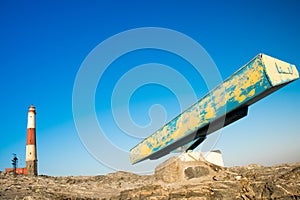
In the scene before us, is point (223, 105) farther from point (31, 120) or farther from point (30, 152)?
point (31, 120)

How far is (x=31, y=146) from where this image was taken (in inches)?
1084

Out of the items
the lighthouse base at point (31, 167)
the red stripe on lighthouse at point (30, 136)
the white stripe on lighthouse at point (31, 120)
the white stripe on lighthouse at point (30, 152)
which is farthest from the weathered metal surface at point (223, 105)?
the white stripe on lighthouse at point (31, 120)

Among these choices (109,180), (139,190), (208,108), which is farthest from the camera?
(109,180)

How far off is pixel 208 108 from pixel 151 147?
246 centimetres

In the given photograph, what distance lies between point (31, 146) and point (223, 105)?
26.7 m

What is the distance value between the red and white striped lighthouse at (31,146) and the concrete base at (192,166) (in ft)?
76.2

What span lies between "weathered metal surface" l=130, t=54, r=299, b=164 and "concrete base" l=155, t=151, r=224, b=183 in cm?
35

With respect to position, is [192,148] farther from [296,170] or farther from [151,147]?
[296,170]

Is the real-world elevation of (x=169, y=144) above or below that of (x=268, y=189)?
above

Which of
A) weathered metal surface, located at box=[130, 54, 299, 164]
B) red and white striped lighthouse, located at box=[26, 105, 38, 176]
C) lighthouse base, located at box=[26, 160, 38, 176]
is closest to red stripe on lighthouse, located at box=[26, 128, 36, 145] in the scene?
red and white striped lighthouse, located at box=[26, 105, 38, 176]

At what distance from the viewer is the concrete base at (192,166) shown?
273 inches

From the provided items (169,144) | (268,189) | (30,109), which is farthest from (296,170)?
(30,109)

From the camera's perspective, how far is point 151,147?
24.7 feet

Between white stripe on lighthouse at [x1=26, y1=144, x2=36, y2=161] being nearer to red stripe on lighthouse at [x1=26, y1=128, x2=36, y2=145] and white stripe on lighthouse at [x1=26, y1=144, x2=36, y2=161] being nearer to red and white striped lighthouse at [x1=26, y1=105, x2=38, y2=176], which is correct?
red and white striped lighthouse at [x1=26, y1=105, x2=38, y2=176]
